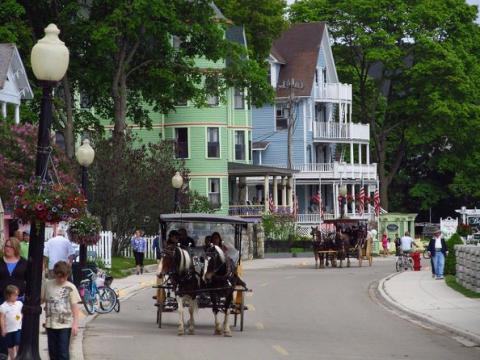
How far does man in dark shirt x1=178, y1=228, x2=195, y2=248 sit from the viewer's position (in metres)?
25.8

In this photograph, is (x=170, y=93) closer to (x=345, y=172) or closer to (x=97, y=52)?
(x=97, y=52)

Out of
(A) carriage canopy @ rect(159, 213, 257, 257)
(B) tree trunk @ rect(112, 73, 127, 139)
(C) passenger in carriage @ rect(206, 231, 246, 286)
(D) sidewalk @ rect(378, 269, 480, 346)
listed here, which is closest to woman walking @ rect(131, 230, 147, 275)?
(B) tree trunk @ rect(112, 73, 127, 139)

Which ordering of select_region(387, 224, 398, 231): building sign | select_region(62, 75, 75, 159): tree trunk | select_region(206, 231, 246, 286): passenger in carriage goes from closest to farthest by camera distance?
select_region(206, 231, 246, 286): passenger in carriage
select_region(62, 75, 75, 159): tree trunk
select_region(387, 224, 398, 231): building sign

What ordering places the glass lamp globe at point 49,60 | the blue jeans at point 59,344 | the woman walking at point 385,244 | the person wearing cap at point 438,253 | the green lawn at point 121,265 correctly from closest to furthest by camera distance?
the glass lamp globe at point 49,60 → the blue jeans at point 59,344 → the person wearing cap at point 438,253 → the green lawn at point 121,265 → the woman walking at point 385,244

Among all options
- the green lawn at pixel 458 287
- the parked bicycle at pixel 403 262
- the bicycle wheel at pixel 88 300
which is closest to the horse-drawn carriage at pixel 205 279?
the bicycle wheel at pixel 88 300

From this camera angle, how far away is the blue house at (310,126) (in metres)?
87.2

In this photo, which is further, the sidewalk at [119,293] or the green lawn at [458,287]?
the green lawn at [458,287]

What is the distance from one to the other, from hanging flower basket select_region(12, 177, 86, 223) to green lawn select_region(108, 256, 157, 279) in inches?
1102

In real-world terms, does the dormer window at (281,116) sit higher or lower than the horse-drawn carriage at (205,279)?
higher

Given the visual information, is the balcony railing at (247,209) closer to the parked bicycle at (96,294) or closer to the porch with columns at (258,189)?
the porch with columns at (258,189)

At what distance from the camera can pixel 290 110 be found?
83.2m

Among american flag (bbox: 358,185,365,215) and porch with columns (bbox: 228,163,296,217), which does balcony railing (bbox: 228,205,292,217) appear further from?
american flag (bbox: 358,185,365,215)

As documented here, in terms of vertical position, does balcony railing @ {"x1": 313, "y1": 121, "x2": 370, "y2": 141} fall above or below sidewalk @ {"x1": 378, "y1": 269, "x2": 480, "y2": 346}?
above

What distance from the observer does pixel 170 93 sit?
2195 inches
